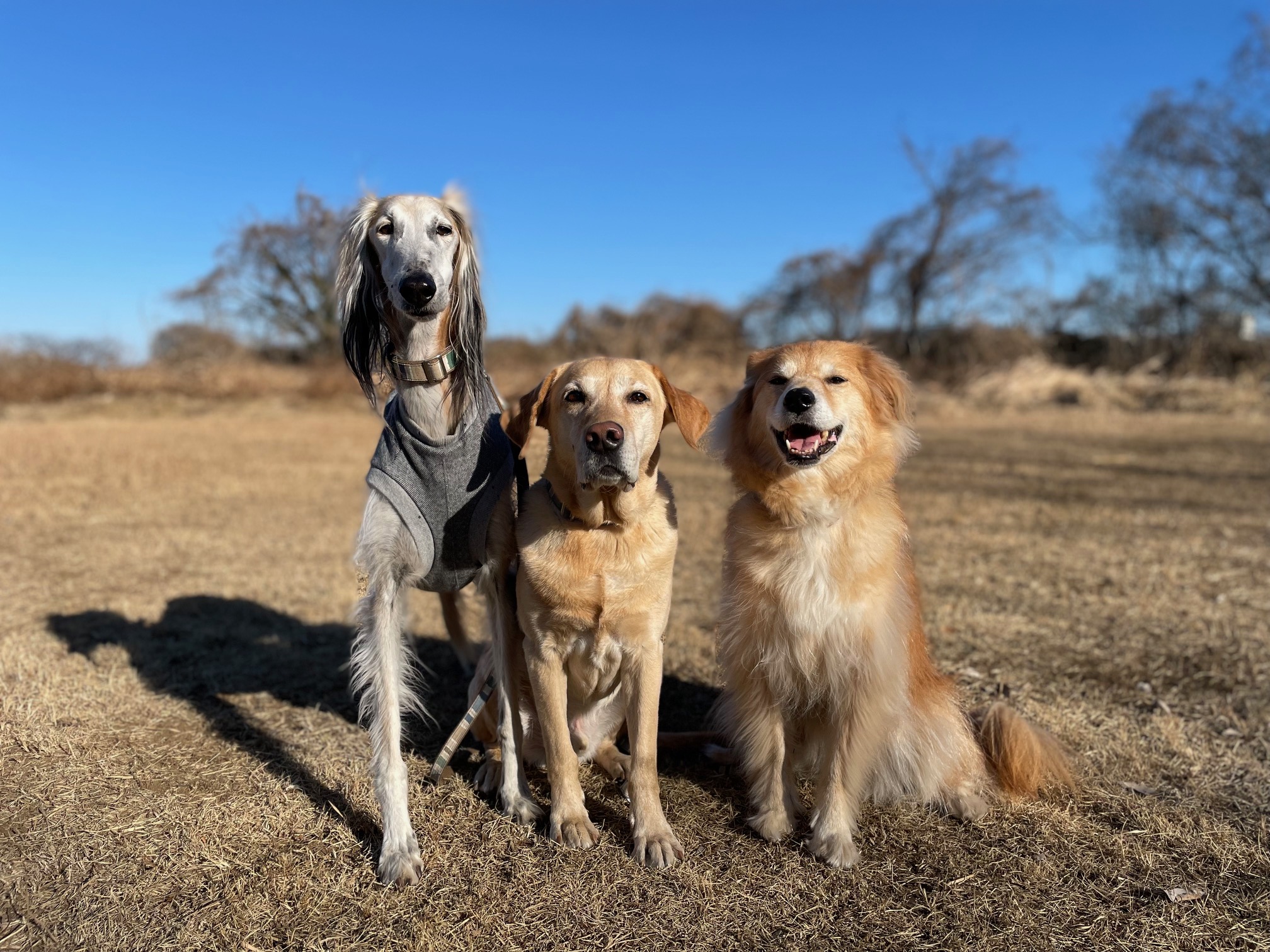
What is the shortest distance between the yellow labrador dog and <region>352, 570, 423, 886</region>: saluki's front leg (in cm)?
49

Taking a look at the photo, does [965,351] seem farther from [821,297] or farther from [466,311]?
[466,311]

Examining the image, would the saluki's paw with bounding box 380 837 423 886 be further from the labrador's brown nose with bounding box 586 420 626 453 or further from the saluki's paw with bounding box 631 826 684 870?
the labrador's brown nose with bounding box 586 420 626 453

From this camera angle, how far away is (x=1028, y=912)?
248cm

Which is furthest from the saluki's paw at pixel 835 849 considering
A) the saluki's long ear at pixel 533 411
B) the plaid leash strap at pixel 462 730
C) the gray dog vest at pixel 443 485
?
the saluki's long ear at pixel 533 411

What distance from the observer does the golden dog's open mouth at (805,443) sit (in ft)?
8.83

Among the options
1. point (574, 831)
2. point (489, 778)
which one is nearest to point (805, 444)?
point (574, 831)

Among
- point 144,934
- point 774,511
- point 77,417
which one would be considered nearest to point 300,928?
point 144,934

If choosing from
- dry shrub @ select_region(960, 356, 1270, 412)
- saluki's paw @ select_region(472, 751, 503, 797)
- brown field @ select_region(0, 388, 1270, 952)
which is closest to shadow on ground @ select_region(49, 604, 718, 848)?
brown field @ select_region(0, 388, 1270, 952)

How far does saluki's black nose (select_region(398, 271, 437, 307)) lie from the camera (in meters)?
2.76

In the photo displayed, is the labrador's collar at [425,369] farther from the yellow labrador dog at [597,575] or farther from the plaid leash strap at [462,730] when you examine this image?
the plaid leash strap at [462,730]

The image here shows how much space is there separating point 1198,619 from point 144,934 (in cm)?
600

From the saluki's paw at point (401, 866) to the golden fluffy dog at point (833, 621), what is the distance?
124 cm

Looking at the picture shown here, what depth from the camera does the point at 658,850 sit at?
2732 mm

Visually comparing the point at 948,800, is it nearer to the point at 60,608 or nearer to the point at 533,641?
the point at 533,641
